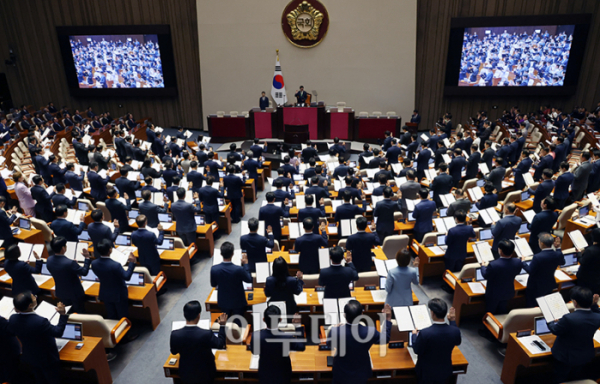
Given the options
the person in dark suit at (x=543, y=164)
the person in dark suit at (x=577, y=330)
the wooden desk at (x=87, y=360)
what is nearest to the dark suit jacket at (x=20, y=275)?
the wooden desk at (x=87, y=360)

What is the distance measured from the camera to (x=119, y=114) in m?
17.8

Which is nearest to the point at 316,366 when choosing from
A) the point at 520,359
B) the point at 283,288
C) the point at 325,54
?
the point at 283,288

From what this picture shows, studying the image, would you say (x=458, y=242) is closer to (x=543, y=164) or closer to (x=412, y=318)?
(x=412, y=318)

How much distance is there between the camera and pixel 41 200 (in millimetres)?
7539

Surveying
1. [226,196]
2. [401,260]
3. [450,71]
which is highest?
[450,71]

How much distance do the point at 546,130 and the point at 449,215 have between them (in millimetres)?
8025

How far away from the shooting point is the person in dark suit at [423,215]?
623cm

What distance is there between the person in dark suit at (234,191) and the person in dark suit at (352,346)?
16.8ft

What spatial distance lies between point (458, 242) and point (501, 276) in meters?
0.92

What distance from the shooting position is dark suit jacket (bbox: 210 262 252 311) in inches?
173

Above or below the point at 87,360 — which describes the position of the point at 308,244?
above

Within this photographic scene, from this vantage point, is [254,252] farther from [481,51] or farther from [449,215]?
[481,51]

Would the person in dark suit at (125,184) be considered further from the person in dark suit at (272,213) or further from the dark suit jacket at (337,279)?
the dark suit jacket at (337,279)

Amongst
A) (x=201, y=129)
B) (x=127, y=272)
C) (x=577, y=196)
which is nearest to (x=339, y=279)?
(x=127, y=272)
